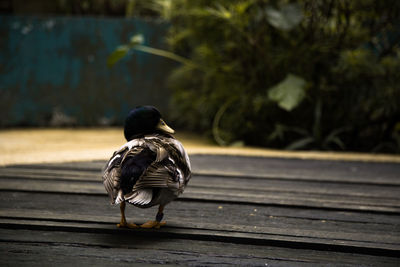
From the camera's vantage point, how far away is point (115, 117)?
8.62 m

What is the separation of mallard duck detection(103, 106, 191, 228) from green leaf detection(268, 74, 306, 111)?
10.6 feet

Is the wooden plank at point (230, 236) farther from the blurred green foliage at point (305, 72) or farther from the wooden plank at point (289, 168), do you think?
the blurred green foliage at point (305, 72)

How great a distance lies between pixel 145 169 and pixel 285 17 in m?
4.02

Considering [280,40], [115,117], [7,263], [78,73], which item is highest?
[280,40]

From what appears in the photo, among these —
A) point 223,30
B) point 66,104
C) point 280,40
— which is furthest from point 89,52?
point 280,40

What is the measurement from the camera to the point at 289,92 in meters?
5.55

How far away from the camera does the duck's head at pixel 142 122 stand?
7.95 ft

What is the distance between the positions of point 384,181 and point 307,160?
1.21m

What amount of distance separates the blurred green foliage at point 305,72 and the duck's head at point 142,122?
3271 millimetres

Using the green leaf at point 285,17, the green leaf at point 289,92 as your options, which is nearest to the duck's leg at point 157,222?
the green leaf at point 289,92

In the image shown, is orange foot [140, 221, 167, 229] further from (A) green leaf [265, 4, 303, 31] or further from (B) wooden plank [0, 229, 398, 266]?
(A) green leaf [265, 4, 303, 31]

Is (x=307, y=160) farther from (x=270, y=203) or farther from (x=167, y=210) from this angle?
(x=167, y=210)

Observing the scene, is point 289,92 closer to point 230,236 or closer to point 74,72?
point 230,236

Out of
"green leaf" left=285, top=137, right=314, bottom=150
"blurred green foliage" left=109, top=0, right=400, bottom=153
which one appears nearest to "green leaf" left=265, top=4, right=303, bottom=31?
"blurred green foliage" left=109, top=0, right=400, bottom=153
